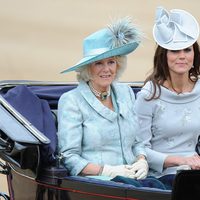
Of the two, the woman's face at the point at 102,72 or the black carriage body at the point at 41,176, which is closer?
the black carriage body at the point at 41,176

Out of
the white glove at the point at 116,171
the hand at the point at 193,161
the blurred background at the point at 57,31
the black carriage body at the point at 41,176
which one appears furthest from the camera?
the blurred background at the point at 57,31

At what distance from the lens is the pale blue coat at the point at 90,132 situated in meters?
3.68

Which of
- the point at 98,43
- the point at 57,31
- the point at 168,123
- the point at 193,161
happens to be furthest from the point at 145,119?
the point at 57,31

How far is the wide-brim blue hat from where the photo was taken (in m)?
3.79

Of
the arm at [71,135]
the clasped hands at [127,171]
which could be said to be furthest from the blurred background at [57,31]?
the clasped hands at [127,171]

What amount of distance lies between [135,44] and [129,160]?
51 cm

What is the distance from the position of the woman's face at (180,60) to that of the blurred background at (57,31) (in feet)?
12.2

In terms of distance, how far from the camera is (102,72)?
3777 mm

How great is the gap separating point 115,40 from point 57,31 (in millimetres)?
4747

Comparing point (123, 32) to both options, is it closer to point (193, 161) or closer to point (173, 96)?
point (173, 96)

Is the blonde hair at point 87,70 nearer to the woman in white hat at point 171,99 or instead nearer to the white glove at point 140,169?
the woman in white hat at point 171,99

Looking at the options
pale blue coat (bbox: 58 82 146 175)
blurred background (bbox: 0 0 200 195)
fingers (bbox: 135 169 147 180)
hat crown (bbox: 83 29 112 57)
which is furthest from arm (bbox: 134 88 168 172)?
blurred background (bbox: 0 0 200 195)

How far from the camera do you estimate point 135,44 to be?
383 centimetres

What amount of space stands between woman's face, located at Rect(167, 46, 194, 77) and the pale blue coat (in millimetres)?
314
